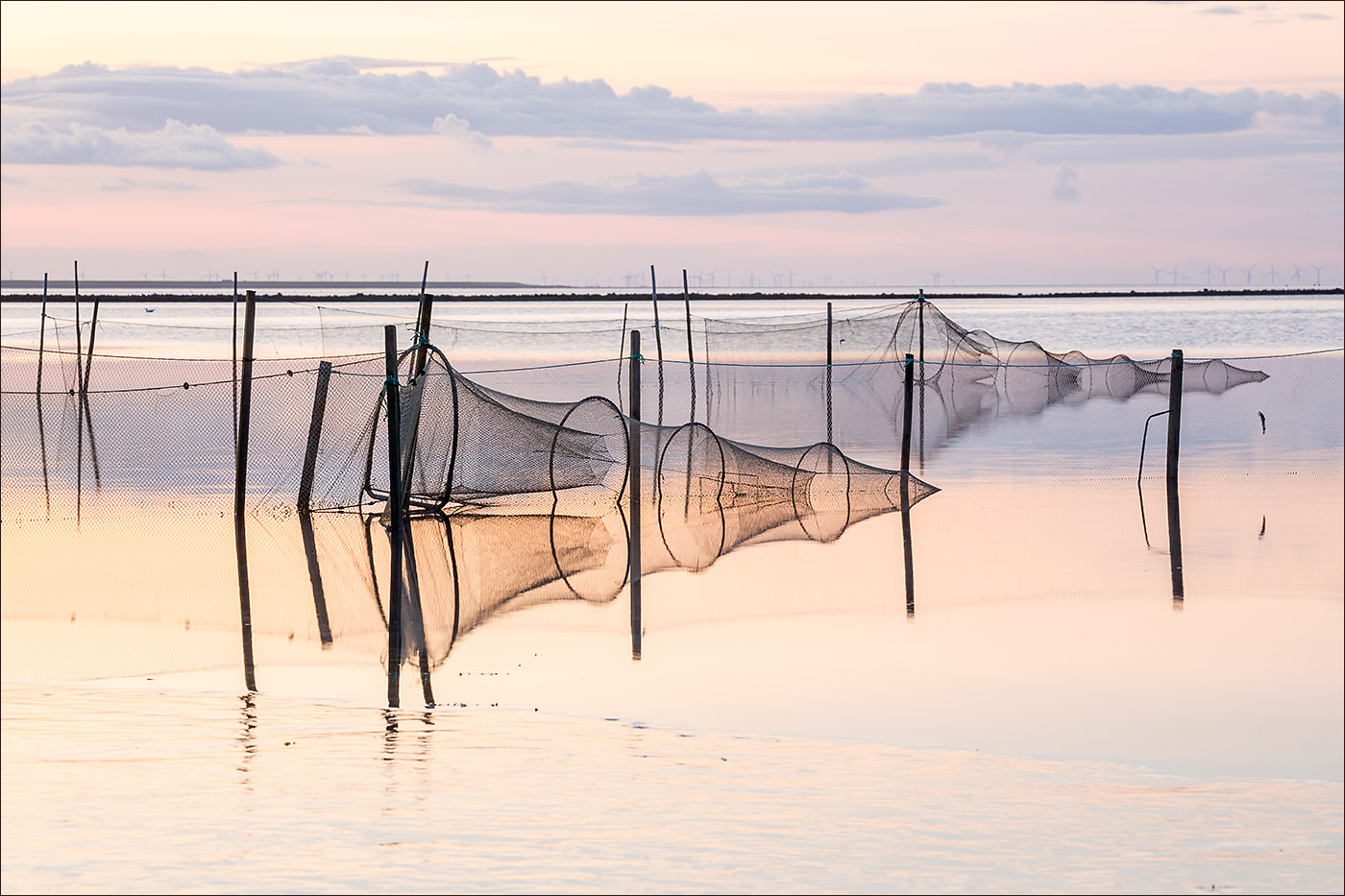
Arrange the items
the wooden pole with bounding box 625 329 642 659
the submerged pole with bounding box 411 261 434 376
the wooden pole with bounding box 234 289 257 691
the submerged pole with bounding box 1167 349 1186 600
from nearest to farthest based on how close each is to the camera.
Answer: the wooden pole with bounding box 234 289 257 691 < the wooden pole with bounding box 625 329 642 659 < the submerged pole with bounding box 1167 349 1186 600 < the submerged pole with bounding box 411 261 434 376

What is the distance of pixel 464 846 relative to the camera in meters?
5.28

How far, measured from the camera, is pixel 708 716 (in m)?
7.14

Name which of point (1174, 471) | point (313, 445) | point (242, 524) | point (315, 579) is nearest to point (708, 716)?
point (315, 579)

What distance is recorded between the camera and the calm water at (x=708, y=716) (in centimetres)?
519

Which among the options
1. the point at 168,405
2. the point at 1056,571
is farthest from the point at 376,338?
the point at 1056,571

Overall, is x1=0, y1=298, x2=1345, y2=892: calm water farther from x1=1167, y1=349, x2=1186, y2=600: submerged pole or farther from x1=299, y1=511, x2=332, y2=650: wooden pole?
x1=1167, y1=349, x2=1186, y2=600: submerged pole

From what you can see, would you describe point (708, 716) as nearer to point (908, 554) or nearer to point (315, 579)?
point (315, 579)

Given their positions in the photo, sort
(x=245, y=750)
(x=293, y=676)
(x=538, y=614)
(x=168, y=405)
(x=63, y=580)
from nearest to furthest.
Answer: (x=245, y=750) < (x=293, y=676) < (x=538, y=614) < (x=63, y=580) < (x=168, y=405)

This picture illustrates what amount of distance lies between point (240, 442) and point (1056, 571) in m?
7.53

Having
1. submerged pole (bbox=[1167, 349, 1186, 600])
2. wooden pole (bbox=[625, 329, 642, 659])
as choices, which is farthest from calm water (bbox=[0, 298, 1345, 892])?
wooden pole (bbox=[625, 329, 642, 659])

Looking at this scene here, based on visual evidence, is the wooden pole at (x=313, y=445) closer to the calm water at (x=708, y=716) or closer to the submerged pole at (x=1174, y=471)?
the calm water at (x=708, y=716)

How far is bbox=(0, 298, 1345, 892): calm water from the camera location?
5.19 metres

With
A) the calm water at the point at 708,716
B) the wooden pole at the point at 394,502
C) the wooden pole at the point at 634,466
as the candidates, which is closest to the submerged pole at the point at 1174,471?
the calm water at the point at 708,716

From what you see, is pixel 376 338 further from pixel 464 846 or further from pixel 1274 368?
pixel 464 846
